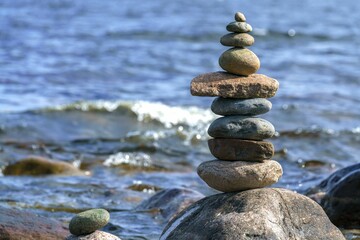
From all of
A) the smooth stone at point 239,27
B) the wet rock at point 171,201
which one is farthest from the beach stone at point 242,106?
the wet rock at point 171,201

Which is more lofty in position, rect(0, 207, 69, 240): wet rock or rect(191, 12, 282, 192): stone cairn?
rect(191, 12, 282, 192): stone cairn

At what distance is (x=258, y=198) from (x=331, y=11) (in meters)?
36.3

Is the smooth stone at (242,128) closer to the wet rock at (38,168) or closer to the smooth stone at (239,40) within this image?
the smooth stone at (239,40)

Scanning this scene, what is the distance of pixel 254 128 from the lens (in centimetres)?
701

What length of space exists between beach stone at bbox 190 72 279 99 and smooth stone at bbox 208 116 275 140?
196 millimetres

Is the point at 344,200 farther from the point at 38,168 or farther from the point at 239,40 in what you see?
the point at 38,168

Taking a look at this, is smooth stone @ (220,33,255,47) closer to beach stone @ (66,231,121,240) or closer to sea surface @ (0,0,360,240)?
beach stone @ (66,231,121,240)

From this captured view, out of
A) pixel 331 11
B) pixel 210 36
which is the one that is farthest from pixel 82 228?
pixel 331 11

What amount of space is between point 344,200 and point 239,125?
8.81 ft

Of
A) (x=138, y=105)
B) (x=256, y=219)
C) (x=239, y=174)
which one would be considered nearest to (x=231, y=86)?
(x=239, y=174)

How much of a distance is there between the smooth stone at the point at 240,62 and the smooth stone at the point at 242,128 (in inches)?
15.2

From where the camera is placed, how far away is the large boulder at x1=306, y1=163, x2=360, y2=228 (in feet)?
29.9

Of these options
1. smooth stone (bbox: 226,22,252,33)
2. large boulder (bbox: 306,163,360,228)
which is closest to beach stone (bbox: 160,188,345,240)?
smooth stone (bbox: 226,22,252,33)

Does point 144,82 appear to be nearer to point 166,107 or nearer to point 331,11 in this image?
point 166,107
